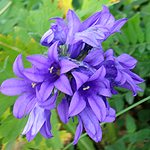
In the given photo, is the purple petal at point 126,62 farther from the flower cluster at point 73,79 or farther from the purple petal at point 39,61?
the purple petal at point 39,61

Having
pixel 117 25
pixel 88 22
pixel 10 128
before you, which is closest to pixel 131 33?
pixel 117 25

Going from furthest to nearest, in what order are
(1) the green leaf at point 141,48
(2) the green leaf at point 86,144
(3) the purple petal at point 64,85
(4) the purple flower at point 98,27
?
(2) the green leaf at point 86,144 → (1) the green leaf at point 141,48 → (4) the purple flower at point 98,27 → (3) the purple petal at point 64,85

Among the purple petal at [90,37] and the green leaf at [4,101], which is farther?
the green leaf at [4,101]

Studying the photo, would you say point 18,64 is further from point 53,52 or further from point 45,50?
point 45,50

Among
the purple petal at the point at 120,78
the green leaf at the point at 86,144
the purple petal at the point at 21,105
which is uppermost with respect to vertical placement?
the purple petal at the point at 21,105

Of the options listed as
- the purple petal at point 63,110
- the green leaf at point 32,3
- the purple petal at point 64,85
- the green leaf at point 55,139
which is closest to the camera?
the purple petal at point 64,85

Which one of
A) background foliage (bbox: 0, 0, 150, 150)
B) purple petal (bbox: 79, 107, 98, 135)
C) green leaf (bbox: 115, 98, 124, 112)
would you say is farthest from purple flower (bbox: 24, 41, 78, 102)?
green leaf (bbox: 115, 98, 124, 112)

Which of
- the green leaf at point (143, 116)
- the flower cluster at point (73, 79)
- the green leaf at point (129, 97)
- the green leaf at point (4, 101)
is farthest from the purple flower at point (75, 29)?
the green leaf at point (143, 116)

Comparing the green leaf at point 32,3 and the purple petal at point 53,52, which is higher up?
the purple petal at point 53,52
